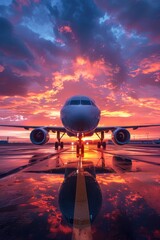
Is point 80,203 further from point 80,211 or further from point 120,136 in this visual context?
point 120,136

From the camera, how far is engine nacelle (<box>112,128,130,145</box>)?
19.9 metres

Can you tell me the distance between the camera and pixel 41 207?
369 cm

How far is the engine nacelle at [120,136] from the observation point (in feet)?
65.4

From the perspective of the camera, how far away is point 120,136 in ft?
67.1

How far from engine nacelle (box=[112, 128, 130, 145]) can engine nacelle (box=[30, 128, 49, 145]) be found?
7.03m

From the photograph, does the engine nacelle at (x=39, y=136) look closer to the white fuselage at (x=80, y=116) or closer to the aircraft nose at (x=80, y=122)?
the white fuselage at (x=80, y=116)

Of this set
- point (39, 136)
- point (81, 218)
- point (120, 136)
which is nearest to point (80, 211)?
point (81, 218)

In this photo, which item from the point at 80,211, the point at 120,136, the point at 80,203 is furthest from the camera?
the point at 120,136

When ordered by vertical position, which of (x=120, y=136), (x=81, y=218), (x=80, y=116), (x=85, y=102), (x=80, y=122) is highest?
(x=85, y=102)

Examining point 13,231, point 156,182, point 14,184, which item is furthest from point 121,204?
point 14,184

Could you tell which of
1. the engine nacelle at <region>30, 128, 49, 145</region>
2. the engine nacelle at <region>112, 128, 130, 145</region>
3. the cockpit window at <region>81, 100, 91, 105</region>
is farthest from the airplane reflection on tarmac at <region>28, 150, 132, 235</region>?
the engine nacelle at <region>112, 128, 130, 145</region>

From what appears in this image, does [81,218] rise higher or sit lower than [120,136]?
lower

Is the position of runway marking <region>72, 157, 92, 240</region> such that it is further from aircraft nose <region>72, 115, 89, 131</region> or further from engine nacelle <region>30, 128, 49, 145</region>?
engine nacelle <region>30, 128, 49, 145</region>

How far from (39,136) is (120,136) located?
8581 millimetres
